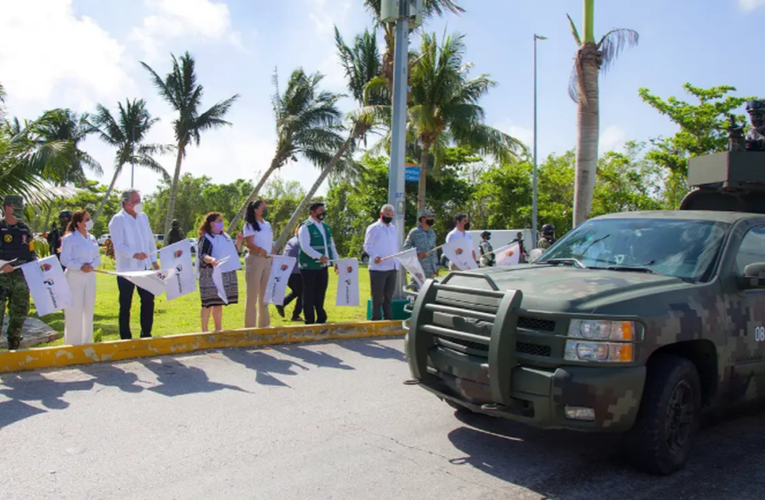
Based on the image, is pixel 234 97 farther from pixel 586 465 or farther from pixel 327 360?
pixel 586 465

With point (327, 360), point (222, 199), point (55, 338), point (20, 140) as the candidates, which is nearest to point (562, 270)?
point (327, 360)

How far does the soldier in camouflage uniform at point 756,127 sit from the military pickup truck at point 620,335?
112 inches

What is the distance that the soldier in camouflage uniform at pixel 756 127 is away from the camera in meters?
7.32

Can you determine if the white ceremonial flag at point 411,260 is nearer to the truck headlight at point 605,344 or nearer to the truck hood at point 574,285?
the truck hood at point 574,285

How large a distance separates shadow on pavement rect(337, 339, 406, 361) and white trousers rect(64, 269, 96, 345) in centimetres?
317

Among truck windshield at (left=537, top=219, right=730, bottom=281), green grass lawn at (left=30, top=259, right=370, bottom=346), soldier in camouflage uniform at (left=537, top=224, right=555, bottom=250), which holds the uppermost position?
soldier in camouflage uniform at (left=537, top=224, right=555, bottom=250)

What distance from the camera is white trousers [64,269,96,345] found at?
6.93 meters

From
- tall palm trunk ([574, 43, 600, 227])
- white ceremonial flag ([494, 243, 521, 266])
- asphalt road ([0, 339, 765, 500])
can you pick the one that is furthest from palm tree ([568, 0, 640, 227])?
Result: asphalt road ([0, 339, 765, 500])

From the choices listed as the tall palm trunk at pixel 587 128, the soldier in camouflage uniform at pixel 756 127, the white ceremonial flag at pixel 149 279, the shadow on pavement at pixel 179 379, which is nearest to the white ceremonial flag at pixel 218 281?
the white ceremonial flag at pixel 149 279

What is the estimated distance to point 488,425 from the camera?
498 centimetres

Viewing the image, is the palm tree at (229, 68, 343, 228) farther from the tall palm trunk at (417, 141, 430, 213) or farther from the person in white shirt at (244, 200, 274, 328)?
the person in white shirt at (244, 200, 274, 328)

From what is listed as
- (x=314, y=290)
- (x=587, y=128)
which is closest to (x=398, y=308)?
(x=314, y=290)

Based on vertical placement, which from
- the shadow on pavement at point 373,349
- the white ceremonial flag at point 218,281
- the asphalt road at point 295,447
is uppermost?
the white ceremonial flag at point 218,281

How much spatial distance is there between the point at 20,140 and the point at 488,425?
11.7 m
